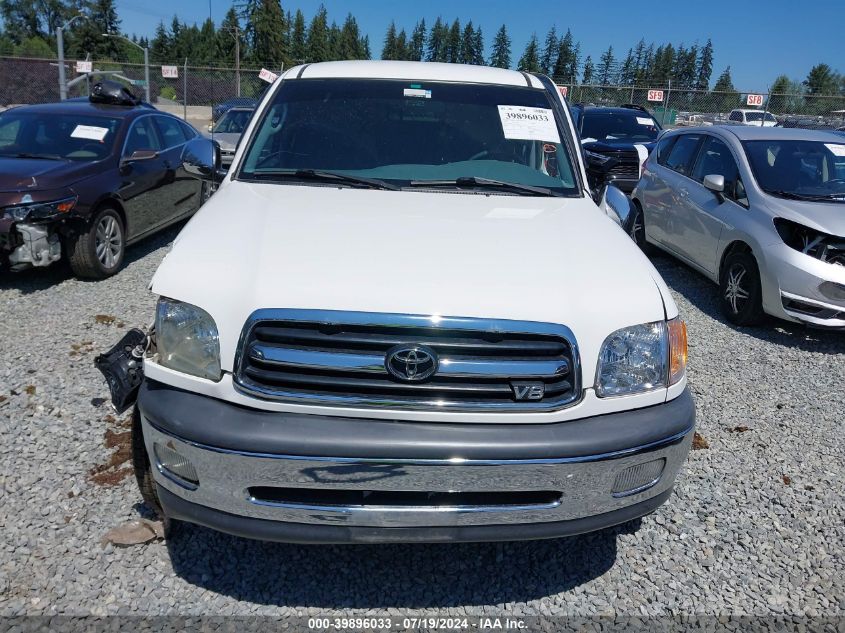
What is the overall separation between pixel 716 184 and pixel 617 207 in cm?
320

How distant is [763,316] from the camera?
5.98 meters

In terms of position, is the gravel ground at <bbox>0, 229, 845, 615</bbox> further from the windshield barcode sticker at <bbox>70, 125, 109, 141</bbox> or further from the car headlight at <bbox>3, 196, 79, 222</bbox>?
Answer: the windshield barcode sticker at <bbox>70, 125, 109, 141</bbox>

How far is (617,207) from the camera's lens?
375 cm

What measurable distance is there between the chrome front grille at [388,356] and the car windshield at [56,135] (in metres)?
5.40

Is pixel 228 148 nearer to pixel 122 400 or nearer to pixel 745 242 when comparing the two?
pixel 745 242

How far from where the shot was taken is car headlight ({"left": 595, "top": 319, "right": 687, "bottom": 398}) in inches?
91.4

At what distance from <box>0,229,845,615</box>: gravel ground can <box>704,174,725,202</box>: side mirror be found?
288 cm

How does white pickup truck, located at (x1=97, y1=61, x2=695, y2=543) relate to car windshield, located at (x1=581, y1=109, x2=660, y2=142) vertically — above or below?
below

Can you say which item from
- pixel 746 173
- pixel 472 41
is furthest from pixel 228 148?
pixel 472 41

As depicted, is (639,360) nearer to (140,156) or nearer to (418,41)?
(140,156)

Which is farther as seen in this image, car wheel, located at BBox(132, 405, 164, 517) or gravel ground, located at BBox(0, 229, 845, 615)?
car wheel, located at BBox(132, 405, 164, 517)

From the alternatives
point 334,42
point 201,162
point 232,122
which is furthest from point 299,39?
point 201,162

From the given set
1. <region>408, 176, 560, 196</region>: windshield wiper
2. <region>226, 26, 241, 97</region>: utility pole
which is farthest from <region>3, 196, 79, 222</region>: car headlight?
<region>226, 26, 241, 97</region>: utility pole

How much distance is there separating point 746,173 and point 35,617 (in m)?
6.40
